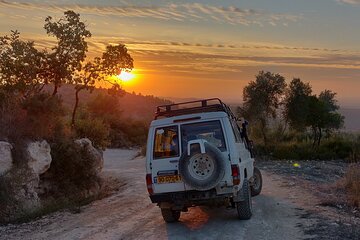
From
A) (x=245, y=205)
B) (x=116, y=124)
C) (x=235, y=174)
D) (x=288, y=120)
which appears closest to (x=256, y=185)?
(x=245, y=205)

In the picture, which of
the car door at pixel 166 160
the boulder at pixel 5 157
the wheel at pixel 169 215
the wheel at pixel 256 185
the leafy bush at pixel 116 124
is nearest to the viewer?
the car door at pixel 166 160

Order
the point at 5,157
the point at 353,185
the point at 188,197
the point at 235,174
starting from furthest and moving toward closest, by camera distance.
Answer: the point at 353,185
the point at 5,157
the point at 188,197
the point at 235,174

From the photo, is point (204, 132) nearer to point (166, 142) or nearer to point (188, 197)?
point (166, 142)

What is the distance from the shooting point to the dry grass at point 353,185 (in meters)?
13.4

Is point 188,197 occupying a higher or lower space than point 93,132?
lower

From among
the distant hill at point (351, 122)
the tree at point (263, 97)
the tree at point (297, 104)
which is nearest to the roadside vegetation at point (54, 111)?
the tree at point (263, 97)

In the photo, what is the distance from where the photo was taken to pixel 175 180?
10852 mm

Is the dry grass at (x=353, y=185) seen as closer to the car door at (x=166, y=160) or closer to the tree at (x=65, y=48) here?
the car door at (x=166, y=160)

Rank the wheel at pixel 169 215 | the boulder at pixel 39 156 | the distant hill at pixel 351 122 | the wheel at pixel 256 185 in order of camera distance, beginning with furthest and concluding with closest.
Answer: the distant hill at pixel 351 122 < the boulder at pixel 39 156 < the wheel at pixel 256 185 < the wheel at pixel 169 215

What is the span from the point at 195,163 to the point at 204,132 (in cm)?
90

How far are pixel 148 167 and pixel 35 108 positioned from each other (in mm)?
8259

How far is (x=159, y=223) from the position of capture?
39.0 ft

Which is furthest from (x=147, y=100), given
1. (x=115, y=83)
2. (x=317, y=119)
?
(x=115, y=83)

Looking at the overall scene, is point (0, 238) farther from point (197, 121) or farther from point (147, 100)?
point (147, 100)
